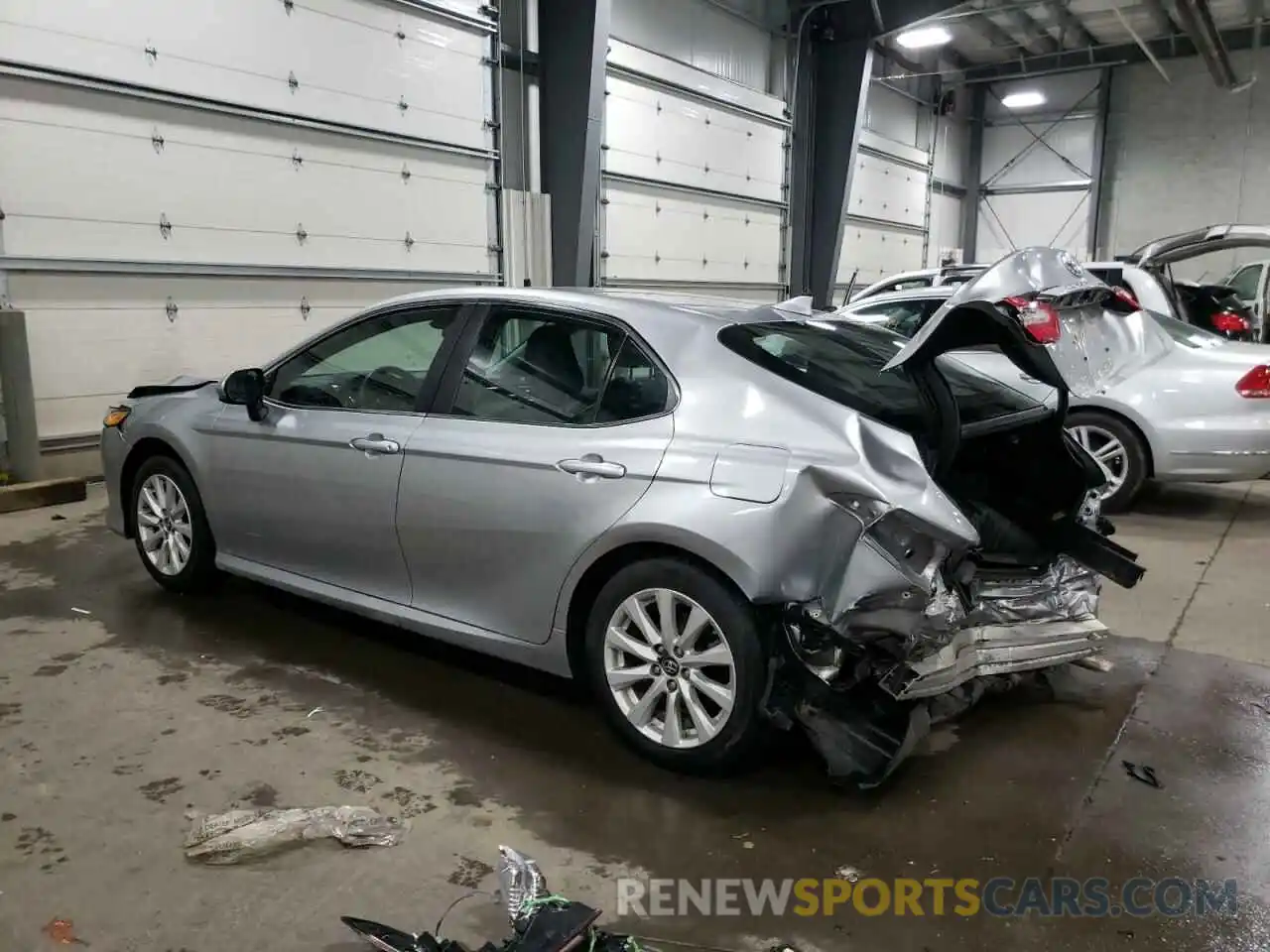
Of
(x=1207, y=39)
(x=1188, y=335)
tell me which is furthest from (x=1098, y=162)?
(x=1188, y=335)

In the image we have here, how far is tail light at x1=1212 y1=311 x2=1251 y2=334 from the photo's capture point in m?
9.16

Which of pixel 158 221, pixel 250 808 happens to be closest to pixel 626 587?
pixel 250 808

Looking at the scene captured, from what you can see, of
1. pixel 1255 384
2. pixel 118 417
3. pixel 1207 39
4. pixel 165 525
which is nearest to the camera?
pixel 165 525

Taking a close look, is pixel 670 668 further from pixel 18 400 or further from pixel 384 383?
pixel 18 400

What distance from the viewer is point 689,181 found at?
12.4 metres

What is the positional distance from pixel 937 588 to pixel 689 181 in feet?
34.8

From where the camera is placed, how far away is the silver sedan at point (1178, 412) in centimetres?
572

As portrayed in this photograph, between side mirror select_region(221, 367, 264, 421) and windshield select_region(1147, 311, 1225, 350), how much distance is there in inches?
215

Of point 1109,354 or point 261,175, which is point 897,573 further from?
point 261,175

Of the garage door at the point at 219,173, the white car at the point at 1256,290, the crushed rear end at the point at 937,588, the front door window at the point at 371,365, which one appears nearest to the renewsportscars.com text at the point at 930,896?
the crushed rear end at the point at 937,588

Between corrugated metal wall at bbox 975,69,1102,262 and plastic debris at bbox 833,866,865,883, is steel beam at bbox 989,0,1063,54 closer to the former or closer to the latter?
corrugated metal wall at bbox 975,69,1102,262

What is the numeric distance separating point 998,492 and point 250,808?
9.08ft

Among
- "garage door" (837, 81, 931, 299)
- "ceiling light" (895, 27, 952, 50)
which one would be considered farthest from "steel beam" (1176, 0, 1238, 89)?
"garage door" (837, 81, 931, 299)

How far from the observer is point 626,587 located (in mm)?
2838
